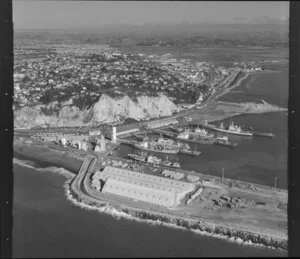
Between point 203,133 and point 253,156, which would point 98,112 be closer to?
point 203,133

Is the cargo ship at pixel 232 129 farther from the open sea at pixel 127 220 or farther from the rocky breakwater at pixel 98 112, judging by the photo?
the rocky breakwater at pixel 98 112

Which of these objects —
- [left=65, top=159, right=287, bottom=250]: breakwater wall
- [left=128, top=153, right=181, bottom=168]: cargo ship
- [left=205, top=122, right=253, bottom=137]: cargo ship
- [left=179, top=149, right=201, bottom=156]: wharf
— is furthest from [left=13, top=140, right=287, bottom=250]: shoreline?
[left=205, top=122, right=253, bottom=137]: cargo ship

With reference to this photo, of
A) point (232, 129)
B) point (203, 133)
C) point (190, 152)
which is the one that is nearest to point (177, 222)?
point (190, 152)

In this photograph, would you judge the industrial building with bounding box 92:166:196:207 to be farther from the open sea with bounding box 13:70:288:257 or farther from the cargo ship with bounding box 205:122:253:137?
the cargo ship with bounding box 205:122:253:137

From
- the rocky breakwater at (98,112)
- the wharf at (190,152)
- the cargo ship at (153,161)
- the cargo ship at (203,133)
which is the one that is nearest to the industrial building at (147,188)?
the rocky breakwater at (98,112)

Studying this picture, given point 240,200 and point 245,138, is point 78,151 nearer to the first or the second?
point 240,200
